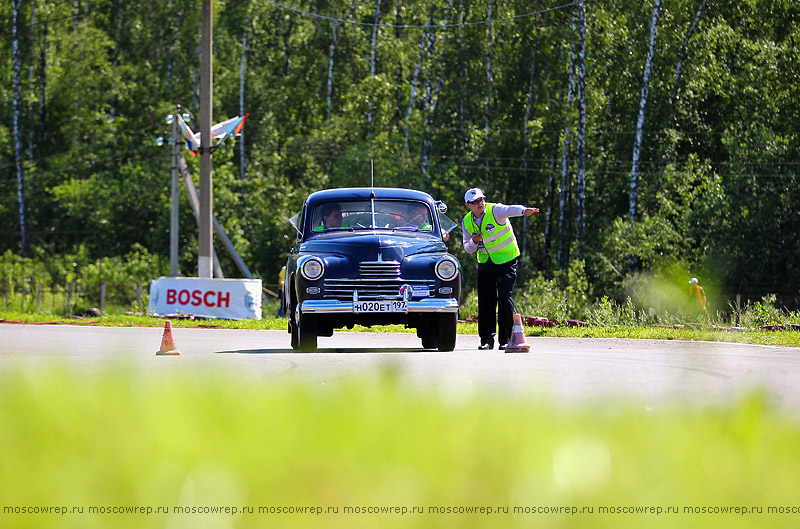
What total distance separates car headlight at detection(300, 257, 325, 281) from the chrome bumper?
0.30 meters

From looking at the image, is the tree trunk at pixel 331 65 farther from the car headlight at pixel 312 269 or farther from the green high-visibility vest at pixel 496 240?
the car headlight at pixel 312 269

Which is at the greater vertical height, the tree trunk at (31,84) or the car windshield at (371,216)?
the tree trunk at (31,84)

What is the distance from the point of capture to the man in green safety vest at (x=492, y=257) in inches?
582

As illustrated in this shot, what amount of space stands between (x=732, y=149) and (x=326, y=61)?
24.7 metres

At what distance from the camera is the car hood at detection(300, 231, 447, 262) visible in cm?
1465

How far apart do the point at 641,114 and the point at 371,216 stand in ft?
101

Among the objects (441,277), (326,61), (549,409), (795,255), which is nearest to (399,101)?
(326,61)

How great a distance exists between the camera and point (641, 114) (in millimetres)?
44969

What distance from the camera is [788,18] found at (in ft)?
150

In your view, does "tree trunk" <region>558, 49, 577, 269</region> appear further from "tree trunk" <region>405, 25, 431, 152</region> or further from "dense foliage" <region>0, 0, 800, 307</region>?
"tree trunk" <region>405, 25, 431, 152</region>

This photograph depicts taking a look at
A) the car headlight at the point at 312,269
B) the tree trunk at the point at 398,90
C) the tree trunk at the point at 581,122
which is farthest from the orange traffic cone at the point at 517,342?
the tree trunk at the point at 398,90

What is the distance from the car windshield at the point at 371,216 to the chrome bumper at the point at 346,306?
1842mm

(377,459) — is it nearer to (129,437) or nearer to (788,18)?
(129,437)

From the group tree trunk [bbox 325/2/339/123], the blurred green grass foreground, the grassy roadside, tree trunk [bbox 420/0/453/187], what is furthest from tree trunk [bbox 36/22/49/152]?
the blurred green grass foreground
